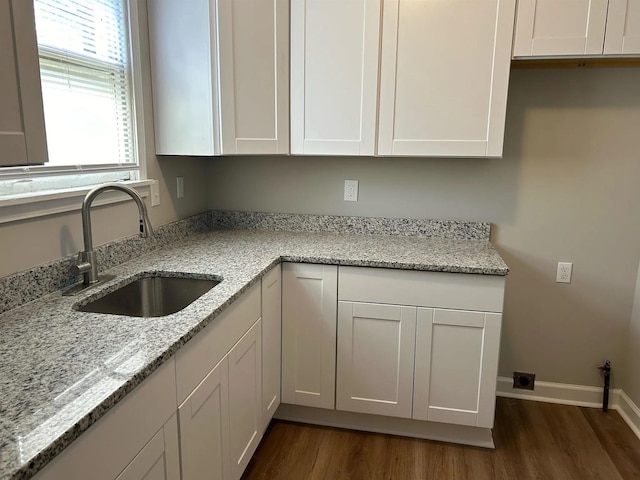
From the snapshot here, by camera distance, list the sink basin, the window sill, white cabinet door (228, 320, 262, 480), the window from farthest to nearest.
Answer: the sink basin, white cabinet door (228, 320, 262, 480), the window, the window sill

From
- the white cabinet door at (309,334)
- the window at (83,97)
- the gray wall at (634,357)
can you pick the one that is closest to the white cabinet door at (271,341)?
the white cabinet door at (309,334)

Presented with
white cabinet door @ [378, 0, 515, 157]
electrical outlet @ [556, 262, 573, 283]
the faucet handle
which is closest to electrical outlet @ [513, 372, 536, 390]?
electrical outlet @ [556, 262, 573, 283]

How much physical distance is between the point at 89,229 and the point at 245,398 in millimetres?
817

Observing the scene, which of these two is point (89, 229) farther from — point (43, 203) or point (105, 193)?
point (105, 193)

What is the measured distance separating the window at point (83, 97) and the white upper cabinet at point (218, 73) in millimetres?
155

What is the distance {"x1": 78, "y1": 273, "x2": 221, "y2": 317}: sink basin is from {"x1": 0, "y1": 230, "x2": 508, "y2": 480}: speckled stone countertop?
4 cm

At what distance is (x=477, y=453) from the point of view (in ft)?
6.97

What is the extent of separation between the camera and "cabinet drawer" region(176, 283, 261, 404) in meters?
1.24

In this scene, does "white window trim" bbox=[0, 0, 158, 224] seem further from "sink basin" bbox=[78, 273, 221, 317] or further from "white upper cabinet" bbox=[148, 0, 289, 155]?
"sink basin" bbox=[78, 273, 221, 317]

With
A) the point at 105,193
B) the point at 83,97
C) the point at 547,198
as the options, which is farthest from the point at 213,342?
the point at 547,198

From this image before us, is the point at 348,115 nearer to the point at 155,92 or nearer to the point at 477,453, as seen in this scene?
the point at 155,92

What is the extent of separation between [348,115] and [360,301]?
33.8 inches

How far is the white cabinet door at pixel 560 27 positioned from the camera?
188cm

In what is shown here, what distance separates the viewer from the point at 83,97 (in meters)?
1.71
